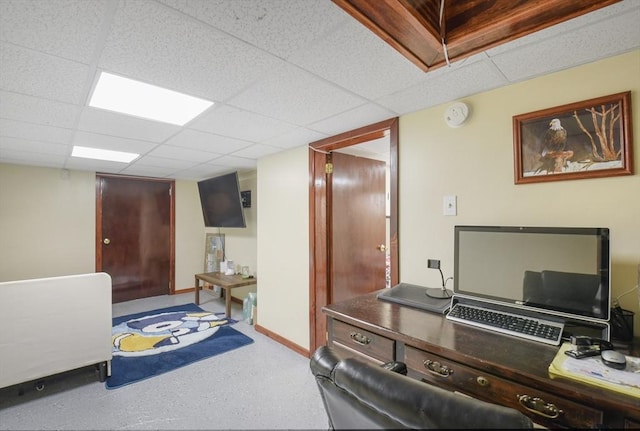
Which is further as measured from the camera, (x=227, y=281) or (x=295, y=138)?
(x=227, y=281)

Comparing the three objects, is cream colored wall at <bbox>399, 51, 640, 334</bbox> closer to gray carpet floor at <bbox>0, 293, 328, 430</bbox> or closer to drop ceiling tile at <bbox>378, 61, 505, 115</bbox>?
drop ceiling tile at <bbox>378, 61, 505, 115</bbox>

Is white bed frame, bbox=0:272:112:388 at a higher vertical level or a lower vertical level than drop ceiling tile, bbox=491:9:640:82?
lower

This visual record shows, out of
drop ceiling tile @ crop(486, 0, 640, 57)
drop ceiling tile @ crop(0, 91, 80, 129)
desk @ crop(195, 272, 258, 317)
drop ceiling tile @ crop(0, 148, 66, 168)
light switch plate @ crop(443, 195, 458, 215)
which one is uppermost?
drop ceiling tile @ crop(486, 0, 640, 57)

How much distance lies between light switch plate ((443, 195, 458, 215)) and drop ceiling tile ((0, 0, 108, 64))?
1790 millimetres

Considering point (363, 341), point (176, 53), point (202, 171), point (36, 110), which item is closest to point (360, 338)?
point (363, 341)

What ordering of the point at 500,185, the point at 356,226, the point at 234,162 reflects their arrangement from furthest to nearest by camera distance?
the point at 234,162, the point at 356,226, the point at 500,185

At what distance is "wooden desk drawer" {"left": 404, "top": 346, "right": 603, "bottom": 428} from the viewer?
0.82 m

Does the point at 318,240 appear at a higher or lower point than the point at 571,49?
lower

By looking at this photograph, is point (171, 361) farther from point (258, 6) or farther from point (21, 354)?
point (258, 6)

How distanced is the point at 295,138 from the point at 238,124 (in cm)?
56

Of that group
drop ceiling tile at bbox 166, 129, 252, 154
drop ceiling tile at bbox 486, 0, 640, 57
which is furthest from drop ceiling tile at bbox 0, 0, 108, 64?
drop ceiling tile at bbox 486, 0, 640, 57

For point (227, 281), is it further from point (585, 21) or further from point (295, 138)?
point (585, 21)

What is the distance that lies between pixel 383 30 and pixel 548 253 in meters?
1.14

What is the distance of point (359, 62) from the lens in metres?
1.30
